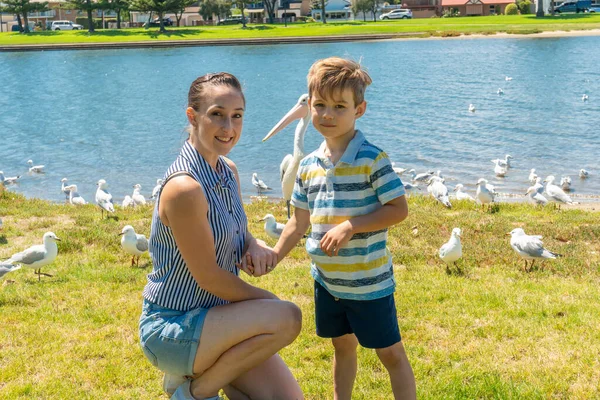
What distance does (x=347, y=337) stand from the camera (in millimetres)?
3492

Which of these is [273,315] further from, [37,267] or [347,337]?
[37,267]

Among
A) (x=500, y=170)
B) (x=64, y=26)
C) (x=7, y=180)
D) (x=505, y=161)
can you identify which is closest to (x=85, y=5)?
(x=64, y=26)

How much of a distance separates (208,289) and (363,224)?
714mm

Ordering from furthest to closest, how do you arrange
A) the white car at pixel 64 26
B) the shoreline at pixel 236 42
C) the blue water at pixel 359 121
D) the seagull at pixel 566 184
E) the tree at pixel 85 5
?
1. the white car at pixel 64 26
2. the tree at pixel 85 5
3. the shoreline at pixel 236 42
4. the blue water at pixel 359 121
5. the seagull at pixel 566 184

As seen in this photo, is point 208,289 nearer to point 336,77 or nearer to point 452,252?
point 336,77

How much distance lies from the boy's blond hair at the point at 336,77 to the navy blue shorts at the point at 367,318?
3.03 ft

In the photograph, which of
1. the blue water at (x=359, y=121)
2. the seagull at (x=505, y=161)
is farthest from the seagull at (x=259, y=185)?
the seagull at (x=505, y=161)

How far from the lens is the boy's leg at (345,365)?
3504 millimetres

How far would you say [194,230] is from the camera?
2990mm

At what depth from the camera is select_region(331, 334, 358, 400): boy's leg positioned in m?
3.50

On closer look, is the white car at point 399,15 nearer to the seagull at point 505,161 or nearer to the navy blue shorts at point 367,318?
the seagull at point 505,161

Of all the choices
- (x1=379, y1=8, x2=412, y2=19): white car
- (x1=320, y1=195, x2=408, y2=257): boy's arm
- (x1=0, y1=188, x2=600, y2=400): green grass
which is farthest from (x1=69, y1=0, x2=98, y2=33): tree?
(x1=320, y1=195, x2=408, y2=257): boy's arm

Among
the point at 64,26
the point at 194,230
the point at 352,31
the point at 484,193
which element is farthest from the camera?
the point at 64,26

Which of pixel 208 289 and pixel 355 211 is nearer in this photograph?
pixel 208 289
